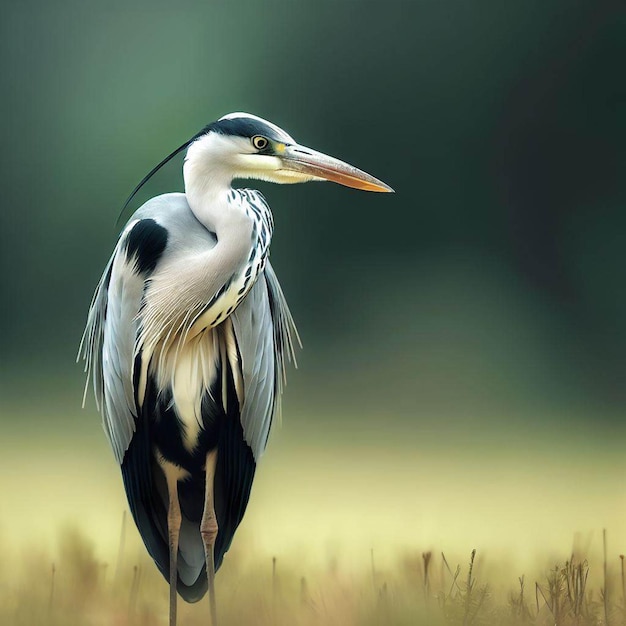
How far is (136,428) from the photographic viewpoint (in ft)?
7.20

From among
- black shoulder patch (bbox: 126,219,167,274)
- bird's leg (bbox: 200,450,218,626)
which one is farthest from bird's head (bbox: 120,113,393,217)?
bird's leg (bbox: 200,450,218,626)

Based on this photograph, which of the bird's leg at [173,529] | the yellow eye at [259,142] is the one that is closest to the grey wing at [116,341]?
the bird's leg at [173,529]

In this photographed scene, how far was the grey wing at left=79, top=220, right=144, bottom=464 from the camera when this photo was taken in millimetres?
2141

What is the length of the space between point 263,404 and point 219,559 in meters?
0.35

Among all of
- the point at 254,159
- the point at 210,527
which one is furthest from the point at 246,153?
the point at 210,527

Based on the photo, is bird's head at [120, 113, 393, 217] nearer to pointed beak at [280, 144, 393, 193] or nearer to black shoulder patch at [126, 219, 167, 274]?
pointed beak at [280, 144, 393, 193]

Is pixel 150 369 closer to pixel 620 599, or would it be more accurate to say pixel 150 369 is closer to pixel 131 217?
pixel 131 217

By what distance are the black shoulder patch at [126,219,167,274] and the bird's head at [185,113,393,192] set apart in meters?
0.13

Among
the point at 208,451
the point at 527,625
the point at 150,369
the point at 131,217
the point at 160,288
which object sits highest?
the point at 131,217

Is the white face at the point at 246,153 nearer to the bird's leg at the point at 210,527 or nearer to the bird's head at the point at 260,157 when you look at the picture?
the bird's head at the point at 260,157

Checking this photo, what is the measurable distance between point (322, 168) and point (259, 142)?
0.12 metres

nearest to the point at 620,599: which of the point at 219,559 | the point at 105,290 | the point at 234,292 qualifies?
the point at 219,559

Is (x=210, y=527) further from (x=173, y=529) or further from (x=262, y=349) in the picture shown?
(x=262, y=349)

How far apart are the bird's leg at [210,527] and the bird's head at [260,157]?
0.52 meters
